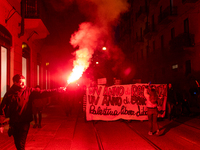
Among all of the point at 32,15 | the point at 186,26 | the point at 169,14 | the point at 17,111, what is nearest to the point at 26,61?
the point at 32,15

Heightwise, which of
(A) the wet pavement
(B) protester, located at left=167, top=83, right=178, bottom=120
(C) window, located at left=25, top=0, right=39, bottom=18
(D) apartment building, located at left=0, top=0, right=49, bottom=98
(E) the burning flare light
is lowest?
(A) the wet pavement

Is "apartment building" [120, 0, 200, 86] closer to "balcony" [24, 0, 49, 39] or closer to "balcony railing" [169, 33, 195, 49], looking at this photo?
"balcony railing" [169, 33, 195, 49]

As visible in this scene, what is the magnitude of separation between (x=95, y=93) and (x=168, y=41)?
16095 mm

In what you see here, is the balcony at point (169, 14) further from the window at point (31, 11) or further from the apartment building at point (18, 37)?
the window at point (31, 11)

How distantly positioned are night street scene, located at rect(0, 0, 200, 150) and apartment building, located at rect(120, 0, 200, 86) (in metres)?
0.09

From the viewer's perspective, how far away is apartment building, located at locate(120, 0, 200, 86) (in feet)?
61.6

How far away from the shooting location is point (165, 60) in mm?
24516

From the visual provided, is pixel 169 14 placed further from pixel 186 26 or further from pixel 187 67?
pixel 187 67

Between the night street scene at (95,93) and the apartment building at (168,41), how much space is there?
0.30ft

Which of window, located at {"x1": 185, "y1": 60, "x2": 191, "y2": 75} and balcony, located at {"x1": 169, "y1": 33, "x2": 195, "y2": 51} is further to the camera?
window, located at {"x1": 185, "y1": 60, "x2": 191, "y2": 75}

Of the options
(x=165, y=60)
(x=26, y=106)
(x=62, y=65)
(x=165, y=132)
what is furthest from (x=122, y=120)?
(x=62, y=65)

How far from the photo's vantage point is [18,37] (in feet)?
41.3

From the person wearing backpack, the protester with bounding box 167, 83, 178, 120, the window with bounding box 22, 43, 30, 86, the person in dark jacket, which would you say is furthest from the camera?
the window with bounding box 22, 43, 30, 86

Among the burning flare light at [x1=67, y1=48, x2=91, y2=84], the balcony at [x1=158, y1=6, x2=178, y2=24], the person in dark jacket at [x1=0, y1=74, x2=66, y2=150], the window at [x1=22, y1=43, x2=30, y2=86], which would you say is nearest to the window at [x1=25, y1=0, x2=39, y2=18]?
the window at [x1=22, y1=43, x2=30, y2=86]
